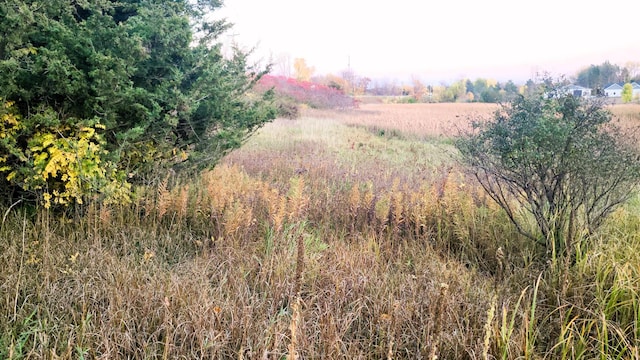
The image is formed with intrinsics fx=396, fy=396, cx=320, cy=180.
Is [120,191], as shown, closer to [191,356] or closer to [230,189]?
[230,189]

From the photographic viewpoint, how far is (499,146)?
3.21 meters

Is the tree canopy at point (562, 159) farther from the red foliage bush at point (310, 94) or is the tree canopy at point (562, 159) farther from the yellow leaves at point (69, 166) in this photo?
the red foliage bush at point (310, 94)

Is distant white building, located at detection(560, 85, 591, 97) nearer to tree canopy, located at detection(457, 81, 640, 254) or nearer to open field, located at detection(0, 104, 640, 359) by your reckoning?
tree canopy, located at detection(457, 81, 640, 254)

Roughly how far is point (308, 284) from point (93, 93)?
7.57ft

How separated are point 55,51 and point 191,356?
7.93ft

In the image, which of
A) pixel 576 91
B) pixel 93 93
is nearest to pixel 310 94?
pixel 93 93

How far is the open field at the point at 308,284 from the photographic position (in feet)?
6.72

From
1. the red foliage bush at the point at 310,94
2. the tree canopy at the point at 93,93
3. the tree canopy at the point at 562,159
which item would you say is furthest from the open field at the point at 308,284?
the red foliage bush at the point at 310,94

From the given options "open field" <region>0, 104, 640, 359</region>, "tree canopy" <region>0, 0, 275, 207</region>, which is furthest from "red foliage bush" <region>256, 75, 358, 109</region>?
"open field" <region>0, 104, 640, 359</region>

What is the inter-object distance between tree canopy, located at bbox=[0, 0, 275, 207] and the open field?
33 centimetres

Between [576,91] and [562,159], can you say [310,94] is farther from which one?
[562,159]

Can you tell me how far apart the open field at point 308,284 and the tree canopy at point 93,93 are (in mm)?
325

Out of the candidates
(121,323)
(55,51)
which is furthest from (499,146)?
(55,51)

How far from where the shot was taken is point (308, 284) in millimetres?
2676
